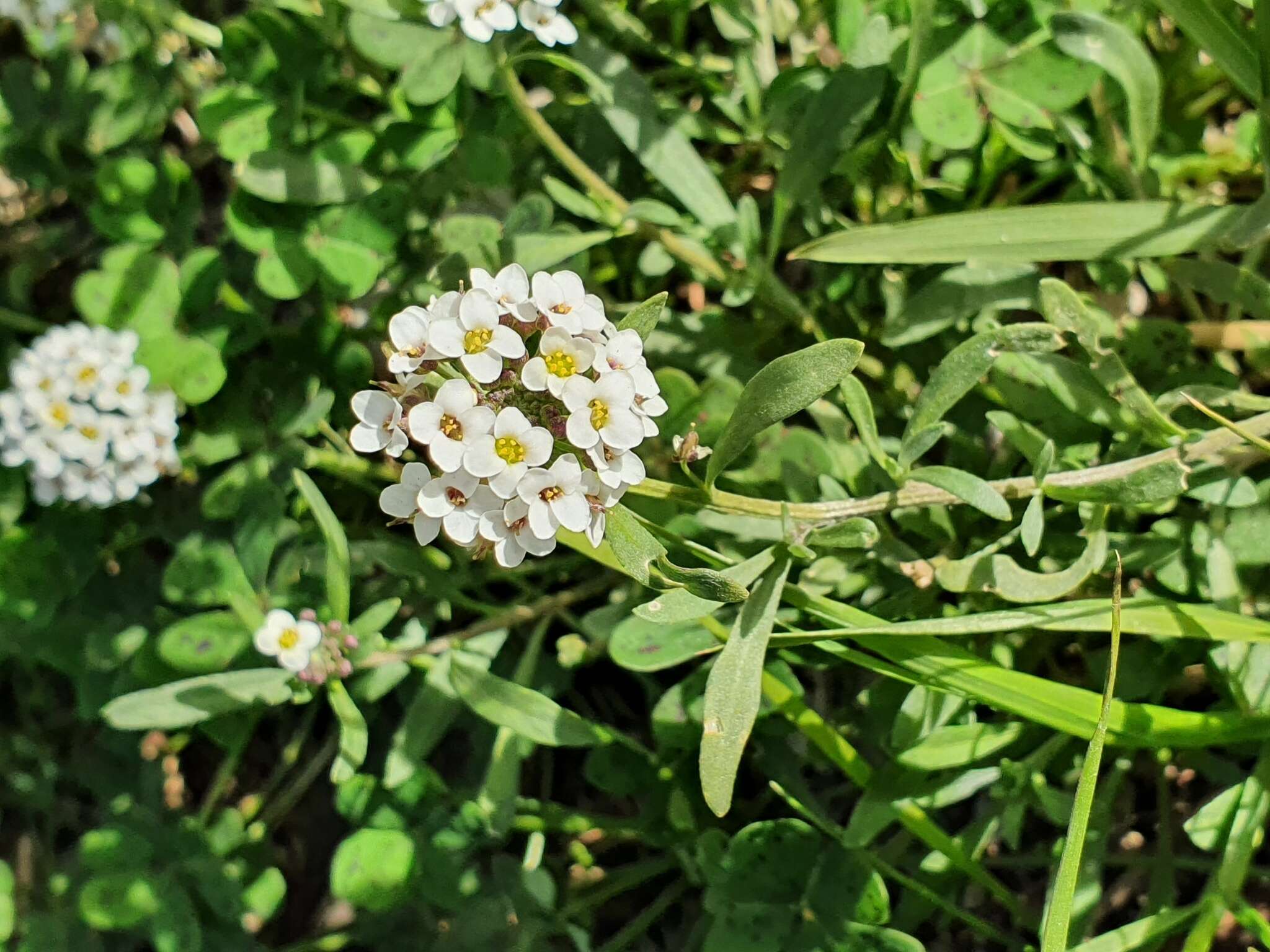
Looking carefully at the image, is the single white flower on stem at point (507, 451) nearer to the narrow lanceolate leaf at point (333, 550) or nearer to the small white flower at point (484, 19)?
the narrow lanceolate leaf at point (333, 550)

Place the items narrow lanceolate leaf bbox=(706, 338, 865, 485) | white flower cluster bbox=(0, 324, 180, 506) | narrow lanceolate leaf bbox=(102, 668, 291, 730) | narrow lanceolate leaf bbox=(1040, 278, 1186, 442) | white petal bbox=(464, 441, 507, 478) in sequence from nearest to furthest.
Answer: white petal bbox=(464, 441, 507, 478) < narrow lanceolate leaf bbox=(706, 338, 865, 485) < narrow lanceolate leaf bbox=(1040, 278, 1186, 442) < narrow lanceolate leaf bbox=(102, 668, 291, 730) < white flower cluster bbox=(0, 324, 180, 506)

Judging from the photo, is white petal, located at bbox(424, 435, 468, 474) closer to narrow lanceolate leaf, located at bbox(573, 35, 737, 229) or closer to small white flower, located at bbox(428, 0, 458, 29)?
small white flower, located at bbox(428, 0, 458, 29)

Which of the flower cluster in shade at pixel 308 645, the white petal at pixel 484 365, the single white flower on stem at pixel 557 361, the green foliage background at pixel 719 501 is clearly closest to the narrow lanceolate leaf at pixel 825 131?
the green foliage background at pixel 719 501

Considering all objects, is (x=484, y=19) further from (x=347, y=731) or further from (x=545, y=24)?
(x=347, y=731)

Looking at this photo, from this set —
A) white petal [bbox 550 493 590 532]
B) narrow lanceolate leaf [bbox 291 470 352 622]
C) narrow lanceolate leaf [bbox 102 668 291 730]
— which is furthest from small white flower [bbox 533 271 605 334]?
narrow lanceolate leaf [bbox 102 668 291 730]

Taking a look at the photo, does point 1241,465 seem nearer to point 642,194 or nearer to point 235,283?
point 642,194

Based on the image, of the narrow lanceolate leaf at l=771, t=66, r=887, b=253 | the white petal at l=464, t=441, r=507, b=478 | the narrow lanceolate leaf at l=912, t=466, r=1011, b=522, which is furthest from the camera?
the narrow lanceolate leaf at l=771, t=66, r=887, b=253
